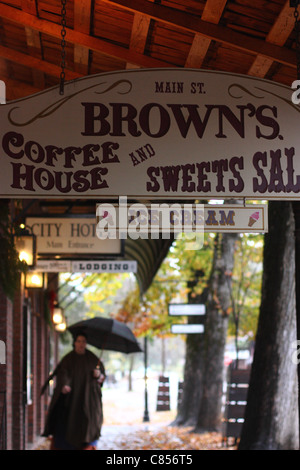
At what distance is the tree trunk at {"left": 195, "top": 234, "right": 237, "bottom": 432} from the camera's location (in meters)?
20.0

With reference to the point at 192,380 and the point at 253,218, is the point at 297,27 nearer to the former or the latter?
the point at 253,218

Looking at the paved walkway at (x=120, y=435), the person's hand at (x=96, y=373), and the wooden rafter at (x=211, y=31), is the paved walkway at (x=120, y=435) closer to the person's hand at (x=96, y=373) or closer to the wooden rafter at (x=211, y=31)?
the person's hand at (x=96, y=373)

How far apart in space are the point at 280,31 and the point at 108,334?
711cm

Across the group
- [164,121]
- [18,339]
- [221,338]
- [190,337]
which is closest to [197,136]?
[164,121]

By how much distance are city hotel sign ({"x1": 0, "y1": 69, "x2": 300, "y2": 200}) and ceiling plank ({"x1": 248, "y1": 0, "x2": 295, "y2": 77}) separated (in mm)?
671

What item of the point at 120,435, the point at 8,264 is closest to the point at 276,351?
the point at 8,264

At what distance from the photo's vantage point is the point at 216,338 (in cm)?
2014

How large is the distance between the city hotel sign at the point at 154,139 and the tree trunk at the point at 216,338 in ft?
45.5

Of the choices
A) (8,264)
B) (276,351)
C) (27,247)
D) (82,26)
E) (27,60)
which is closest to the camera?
(82,26)

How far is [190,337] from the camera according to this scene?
74.7 ft

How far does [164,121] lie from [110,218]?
33.6 inches

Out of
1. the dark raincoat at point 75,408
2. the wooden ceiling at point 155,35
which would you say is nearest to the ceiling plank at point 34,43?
the wooden ceiling at point 155,35

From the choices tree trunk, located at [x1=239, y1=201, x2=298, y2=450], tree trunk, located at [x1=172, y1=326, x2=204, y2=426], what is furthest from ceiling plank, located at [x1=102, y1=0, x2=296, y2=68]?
tree trunk, located at [x1=172, y1=326, x2=204, y2=426]

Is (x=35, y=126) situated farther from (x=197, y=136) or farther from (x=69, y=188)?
(x=197, y=136)
